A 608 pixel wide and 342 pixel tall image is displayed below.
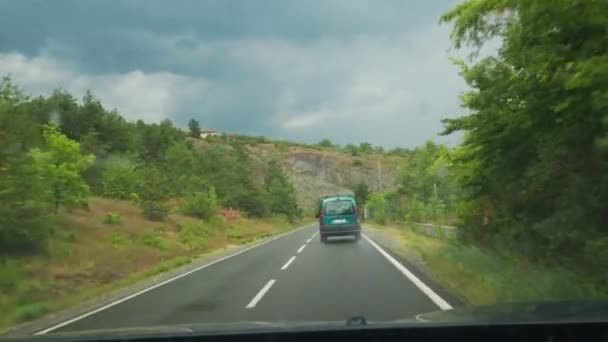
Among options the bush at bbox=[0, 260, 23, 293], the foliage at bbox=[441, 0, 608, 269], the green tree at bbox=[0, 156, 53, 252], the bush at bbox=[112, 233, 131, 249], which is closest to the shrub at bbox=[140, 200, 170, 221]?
the bush at bbox=[112, 233, 131, 249]

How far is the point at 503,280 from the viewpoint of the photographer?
36.3ft

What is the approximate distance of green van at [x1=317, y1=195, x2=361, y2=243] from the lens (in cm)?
3036

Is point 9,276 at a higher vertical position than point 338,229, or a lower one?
lower

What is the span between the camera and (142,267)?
21.8 metres

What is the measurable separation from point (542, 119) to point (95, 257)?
52.7 feet

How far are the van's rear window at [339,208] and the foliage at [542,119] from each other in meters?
14.2

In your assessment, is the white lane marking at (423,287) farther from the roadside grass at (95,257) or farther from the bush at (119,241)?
the bush at (119,241)

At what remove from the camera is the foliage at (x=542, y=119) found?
912 centimetres

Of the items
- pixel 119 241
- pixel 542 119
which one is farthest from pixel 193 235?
pixel 542 119

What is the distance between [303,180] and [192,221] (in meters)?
108

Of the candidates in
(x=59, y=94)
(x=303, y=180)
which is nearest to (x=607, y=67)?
(x=59, y=94)

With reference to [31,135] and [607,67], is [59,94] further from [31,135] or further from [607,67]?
[607,67]

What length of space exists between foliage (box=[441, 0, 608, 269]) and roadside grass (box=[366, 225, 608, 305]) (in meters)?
0.58

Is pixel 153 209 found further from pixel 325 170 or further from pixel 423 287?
pixel 325 170
